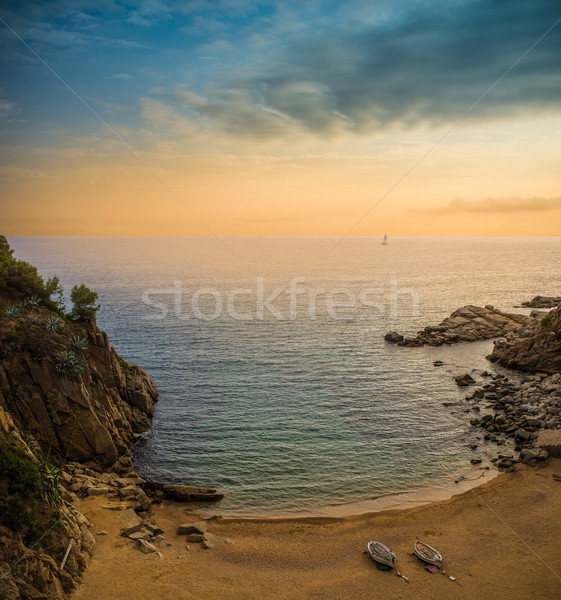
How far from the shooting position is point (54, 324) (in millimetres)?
41906

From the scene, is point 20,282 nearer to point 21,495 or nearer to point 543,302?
point 21,495

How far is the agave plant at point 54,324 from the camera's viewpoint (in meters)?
41.8

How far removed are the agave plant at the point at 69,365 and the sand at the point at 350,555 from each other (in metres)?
11.6

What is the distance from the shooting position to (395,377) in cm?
6569

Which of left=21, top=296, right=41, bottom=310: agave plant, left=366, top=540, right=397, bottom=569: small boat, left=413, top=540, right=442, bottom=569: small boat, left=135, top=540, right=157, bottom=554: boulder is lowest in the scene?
left=366, top=540, right=397, bottom=569: small boat

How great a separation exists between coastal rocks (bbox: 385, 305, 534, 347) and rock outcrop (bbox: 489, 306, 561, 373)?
44.9ft

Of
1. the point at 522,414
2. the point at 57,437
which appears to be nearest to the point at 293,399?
the point at 522,414

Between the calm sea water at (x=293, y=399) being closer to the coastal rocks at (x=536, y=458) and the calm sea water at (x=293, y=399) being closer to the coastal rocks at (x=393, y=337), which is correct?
the coastal rocks at (x=393, y=337)

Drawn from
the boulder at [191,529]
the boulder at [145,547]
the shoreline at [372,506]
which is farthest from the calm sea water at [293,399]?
the boulder at [145,547]

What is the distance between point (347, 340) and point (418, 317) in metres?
31.4

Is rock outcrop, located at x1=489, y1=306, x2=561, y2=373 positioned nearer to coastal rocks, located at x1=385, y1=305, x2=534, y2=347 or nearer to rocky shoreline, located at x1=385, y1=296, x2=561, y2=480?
rocky shoreline, located at x1=385, y1=296, x2=561, y2=480

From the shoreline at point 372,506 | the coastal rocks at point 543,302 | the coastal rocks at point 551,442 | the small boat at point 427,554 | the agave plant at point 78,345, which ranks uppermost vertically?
the coastal rocks at point 543,302

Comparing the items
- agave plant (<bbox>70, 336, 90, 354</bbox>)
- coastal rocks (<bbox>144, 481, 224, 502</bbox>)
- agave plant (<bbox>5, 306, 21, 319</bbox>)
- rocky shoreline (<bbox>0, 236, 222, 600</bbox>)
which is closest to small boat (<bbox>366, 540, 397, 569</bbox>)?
coastal rocks (<bbox>144, 481, 224, 502</bbox>)

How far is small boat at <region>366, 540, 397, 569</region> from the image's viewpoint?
1145 inches
